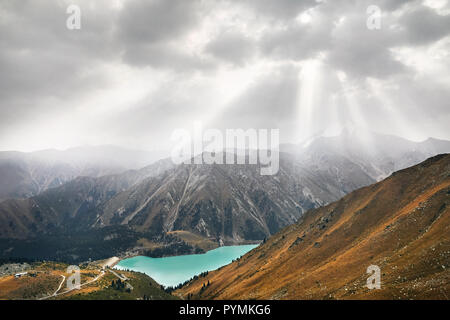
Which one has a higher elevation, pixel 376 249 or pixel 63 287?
pixel 376 249

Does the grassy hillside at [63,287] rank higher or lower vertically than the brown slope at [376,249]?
lower

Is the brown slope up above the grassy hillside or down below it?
above

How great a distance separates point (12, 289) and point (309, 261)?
121 m

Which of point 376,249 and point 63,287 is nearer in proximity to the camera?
point 376,249

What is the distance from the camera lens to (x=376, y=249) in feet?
251

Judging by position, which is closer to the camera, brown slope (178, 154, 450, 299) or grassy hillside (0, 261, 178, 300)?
brown slope (178, 154, 450, 299)

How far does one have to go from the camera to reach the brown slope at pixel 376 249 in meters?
49.9

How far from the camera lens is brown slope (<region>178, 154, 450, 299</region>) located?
49.9m
